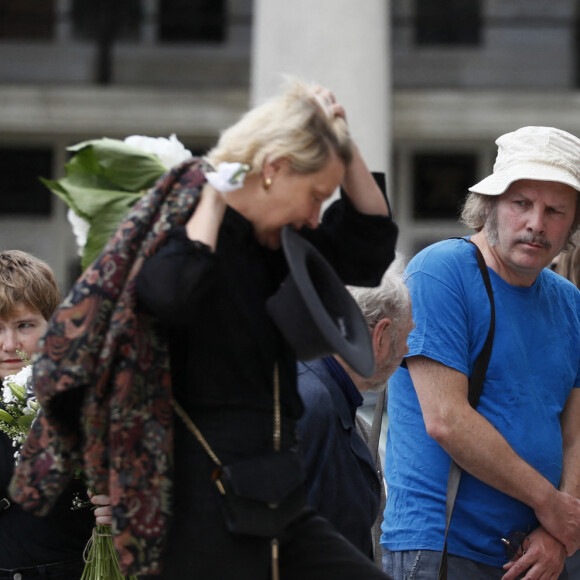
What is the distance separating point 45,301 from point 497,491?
146 cm

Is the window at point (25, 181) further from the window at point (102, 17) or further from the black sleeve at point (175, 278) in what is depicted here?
the black sleeve at point (175, 278)

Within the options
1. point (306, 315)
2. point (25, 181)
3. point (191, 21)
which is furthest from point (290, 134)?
point (191, 21)

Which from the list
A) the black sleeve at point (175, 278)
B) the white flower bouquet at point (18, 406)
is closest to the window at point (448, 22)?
Answer: the white flower bouquet at point (18, 406)

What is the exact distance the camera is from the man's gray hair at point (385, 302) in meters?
3.27

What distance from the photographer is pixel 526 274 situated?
349cm

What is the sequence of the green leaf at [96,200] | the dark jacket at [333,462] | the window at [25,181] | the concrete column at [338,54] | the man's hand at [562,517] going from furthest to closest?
the window at [25,181], the concrete column at [338,54], the man's hand at [562,517], the dark jacket at [333,462], the green leaf at [96,200]

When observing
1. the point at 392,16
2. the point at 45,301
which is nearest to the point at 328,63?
the point at 392,16

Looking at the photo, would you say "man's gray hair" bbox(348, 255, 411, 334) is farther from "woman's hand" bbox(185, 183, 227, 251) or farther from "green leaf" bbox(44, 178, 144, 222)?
"woman's hand" bbox(185, 183, 227, 251)

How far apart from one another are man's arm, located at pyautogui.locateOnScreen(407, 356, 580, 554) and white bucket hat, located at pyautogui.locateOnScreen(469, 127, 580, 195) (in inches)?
23.1

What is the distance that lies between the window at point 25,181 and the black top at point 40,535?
13.7 meters

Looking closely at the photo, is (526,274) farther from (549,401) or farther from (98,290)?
(98,290)

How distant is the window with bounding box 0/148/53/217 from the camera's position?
16.8 m

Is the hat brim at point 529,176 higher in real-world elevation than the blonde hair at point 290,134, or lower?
lower

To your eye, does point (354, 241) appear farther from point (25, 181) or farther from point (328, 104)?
point (25, 181)
